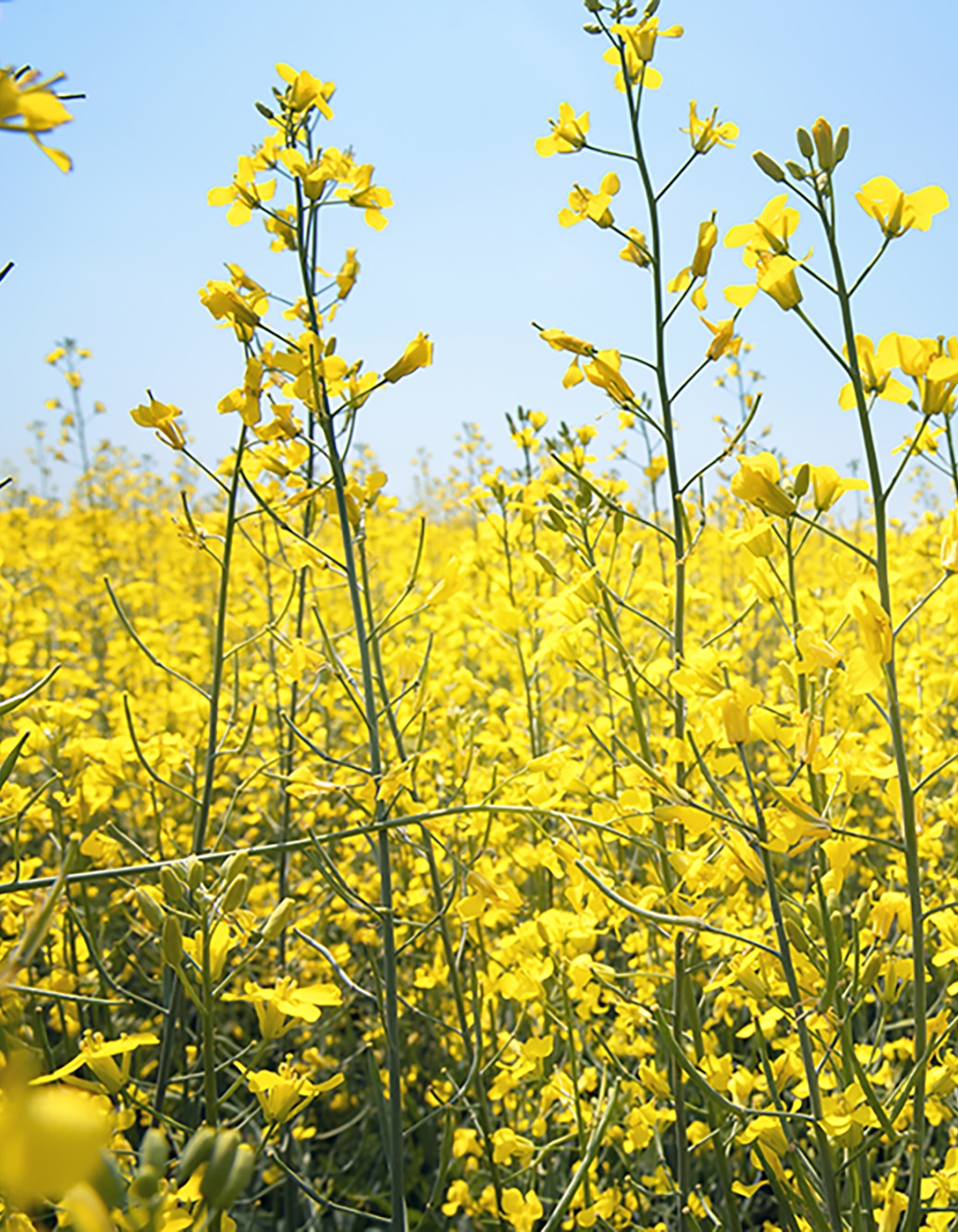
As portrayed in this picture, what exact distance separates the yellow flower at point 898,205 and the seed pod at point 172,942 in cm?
130

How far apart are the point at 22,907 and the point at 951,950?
1815 millimetres

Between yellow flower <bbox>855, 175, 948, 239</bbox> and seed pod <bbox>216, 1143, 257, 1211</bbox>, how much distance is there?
1308mm

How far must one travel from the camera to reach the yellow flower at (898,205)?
1.22m

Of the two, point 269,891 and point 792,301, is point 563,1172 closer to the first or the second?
point 269,891

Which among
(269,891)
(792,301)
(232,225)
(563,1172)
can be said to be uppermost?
(232,225)

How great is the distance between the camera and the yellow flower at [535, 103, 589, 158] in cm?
172

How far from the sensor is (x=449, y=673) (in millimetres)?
3793

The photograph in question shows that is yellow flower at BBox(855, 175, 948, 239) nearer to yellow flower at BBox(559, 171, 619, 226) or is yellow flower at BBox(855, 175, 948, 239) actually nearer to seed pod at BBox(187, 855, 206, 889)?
yellow flower at BBox(559, 171, 619, 226)

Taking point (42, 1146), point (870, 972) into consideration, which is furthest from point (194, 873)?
point (870, 972)

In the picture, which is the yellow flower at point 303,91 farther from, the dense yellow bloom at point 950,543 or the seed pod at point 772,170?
the dense yellow bloom at point 950,543

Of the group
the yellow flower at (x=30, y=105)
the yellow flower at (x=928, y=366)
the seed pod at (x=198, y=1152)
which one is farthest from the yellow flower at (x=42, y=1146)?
the yellow flower at (x=928, y=366)

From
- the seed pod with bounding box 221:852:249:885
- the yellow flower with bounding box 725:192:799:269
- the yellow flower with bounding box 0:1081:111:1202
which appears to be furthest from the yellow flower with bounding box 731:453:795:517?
the yellow flower with bounding box 0:1081:111:1202

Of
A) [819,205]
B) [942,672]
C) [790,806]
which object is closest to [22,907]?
[790,806]

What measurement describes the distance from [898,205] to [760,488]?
441mm
